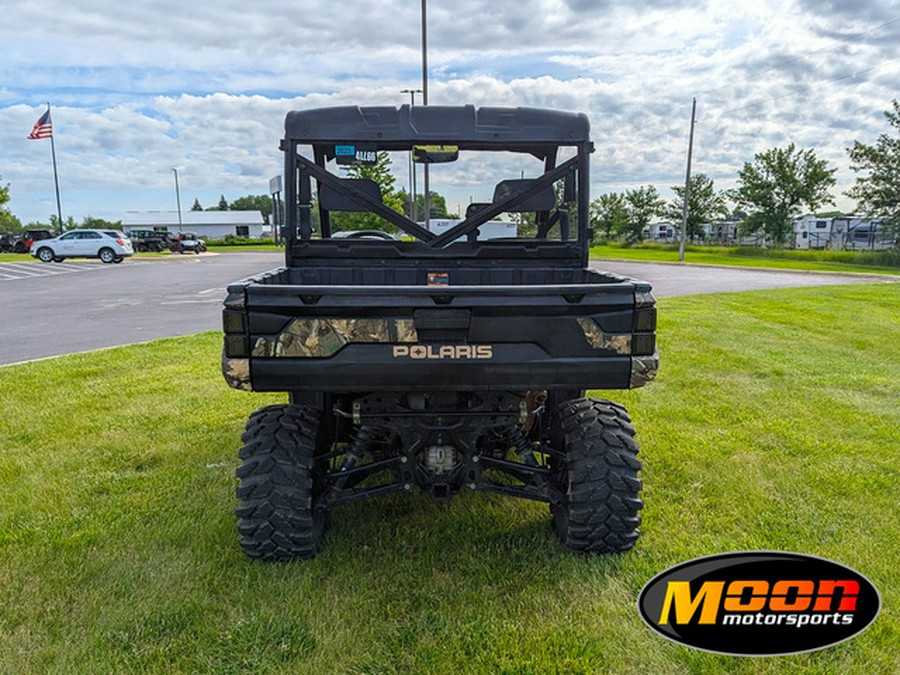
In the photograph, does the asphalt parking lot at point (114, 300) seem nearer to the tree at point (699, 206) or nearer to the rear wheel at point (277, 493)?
the rear wheel at point (277, 493)

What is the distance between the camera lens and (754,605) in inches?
97.4

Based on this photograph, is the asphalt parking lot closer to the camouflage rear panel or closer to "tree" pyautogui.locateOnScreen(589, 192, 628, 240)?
the camouflage rear panel

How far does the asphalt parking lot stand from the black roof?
21.1 ft

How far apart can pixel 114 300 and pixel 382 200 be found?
12770 mm

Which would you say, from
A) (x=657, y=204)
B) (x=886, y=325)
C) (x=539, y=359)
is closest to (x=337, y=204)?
(x=539, y=359)

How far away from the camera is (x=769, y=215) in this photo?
4484cm

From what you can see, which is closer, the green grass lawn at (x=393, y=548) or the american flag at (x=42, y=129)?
the green grass lawn at (x=393, y=548)

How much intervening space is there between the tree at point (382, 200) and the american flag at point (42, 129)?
1516 inches

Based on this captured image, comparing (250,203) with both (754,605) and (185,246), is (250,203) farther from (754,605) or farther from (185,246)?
(754,605)

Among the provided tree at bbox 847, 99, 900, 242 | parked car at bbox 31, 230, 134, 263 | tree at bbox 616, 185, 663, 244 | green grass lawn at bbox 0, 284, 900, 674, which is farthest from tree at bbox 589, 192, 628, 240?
green grass lawn at bbox 0, 284, 900, 674

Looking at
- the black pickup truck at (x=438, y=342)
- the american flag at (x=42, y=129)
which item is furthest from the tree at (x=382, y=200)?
the american flag at (x=42, y=129)

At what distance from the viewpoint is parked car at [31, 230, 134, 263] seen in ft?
98.1

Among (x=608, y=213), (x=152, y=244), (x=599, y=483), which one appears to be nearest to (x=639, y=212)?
(x=608, y=213)

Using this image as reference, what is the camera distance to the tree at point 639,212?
56.3 m
